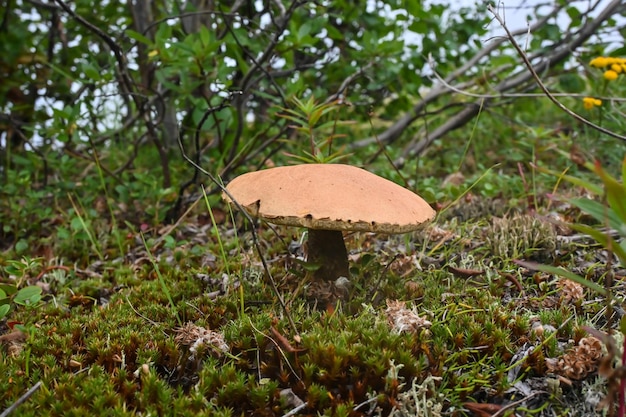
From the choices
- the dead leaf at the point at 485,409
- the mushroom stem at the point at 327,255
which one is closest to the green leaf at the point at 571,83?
the mushroom stem at the point at 327,255

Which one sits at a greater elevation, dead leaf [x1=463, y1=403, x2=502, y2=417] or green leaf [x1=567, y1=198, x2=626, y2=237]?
green leaf [x1=567, y1=198, x2=626, y2=237]

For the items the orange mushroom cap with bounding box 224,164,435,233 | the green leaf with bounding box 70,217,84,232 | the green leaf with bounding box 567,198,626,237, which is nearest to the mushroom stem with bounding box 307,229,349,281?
the orange mushroom cap with bounding box 224,164,435,233

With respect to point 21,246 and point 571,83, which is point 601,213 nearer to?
point 21,246

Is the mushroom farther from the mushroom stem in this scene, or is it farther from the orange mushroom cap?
the mushroom stem

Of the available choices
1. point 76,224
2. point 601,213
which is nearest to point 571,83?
point 601,213

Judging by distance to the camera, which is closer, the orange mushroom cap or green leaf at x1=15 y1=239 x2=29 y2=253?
the orange mushroom cap

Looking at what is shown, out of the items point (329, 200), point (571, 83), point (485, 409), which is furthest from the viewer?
point (571, 83)

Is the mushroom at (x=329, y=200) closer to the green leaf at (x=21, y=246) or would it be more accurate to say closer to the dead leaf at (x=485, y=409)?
the dead leaf at (x=485, y=409)

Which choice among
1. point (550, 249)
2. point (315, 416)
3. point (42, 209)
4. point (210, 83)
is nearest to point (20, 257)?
point (42, 209)
